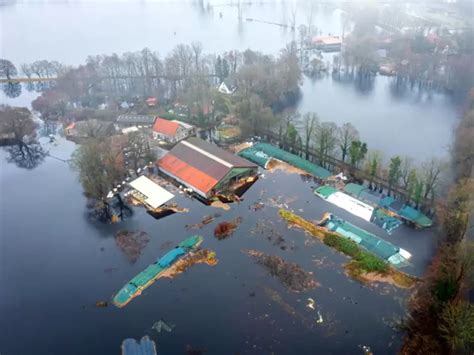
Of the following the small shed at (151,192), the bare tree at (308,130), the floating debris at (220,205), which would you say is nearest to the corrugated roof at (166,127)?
the small shed at (151,192)

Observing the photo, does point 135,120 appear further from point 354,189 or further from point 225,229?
point 354,189

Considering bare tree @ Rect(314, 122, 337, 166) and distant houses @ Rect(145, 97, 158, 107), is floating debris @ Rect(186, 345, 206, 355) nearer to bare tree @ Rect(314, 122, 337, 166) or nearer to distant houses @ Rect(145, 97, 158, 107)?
bare tree @ Rect(314, 122, 337, 166)

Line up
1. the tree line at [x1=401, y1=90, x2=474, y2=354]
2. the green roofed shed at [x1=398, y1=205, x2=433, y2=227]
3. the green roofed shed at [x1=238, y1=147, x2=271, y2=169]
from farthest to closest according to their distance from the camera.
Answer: the green roofed shed at [x1=238, y1=147, x2=271, y2=169] < the green roofed shed at [x1=398, y1=205, x2=433, y2=227] < the tree line at [x1=401, y1=90, x2=474, y2=354]

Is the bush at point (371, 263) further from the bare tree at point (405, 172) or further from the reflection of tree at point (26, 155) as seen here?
the reflection of tree at point (26, 155)

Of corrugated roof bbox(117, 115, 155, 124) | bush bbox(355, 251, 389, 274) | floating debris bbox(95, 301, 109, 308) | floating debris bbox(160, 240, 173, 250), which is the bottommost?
floating debris bbox(95, 301, 109, 308)

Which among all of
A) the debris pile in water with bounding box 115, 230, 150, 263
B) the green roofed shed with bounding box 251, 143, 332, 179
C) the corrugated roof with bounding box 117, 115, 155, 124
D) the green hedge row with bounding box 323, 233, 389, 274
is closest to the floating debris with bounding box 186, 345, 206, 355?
the debris pile in water with bounding box 115, 230, 150, 263
